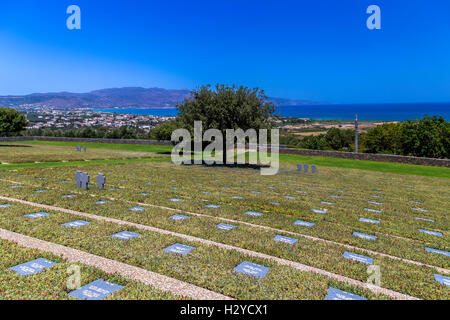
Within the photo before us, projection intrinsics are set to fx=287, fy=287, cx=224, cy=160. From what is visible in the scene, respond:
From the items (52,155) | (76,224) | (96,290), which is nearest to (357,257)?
(96,290)

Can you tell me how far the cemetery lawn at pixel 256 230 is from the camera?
217 inches

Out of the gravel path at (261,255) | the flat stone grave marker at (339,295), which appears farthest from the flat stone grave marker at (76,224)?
the flat stone grave marker at (339,295)

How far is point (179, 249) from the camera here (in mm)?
6762

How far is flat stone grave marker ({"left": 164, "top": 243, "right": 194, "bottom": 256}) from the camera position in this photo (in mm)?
6598

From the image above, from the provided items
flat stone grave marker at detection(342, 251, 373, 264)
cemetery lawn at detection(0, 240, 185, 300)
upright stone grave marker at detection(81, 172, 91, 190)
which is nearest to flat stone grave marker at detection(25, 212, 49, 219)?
cemetery lawn at detection(0, 240, 185, 300)

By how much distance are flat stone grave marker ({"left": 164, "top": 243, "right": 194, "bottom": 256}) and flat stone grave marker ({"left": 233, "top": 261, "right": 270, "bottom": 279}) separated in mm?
1348

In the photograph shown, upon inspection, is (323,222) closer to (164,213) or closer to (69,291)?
(164,213)

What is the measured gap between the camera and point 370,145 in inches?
2459

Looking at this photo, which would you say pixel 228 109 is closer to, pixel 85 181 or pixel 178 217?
pixel 85 181

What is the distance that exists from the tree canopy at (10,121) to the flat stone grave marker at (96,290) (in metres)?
50.6

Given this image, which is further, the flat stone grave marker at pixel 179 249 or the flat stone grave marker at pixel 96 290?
the flat stone grave marker at pixel 179 249

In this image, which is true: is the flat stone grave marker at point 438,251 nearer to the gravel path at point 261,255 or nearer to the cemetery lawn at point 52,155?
the gravel path at point 261,255

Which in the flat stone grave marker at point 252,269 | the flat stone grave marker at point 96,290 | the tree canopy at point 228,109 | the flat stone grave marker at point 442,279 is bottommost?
the flat stone grave marker at point 442,279
